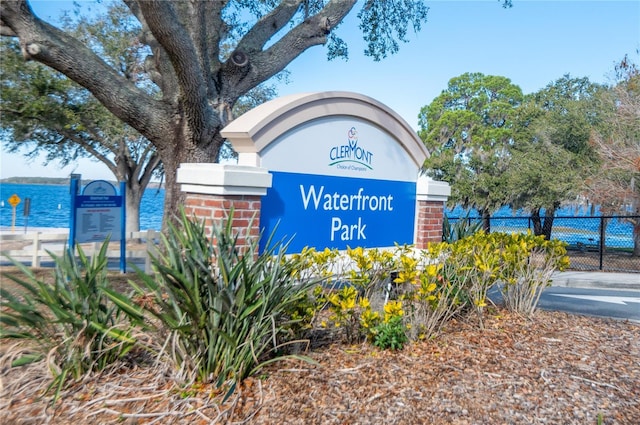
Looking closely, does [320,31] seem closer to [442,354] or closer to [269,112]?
[269,112]

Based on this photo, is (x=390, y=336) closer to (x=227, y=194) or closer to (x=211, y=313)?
(x=211, y=313)

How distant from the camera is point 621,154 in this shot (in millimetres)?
15469

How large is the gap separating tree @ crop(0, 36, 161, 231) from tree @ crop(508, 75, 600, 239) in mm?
15635

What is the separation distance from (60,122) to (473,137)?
723 inches

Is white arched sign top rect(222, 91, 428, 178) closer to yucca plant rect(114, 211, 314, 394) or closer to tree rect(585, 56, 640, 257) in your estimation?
yucca plant rect(114, 211, 314, 394)

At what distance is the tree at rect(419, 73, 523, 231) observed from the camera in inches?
891

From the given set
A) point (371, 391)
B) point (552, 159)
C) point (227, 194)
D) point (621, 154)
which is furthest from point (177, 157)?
point (552, 159)

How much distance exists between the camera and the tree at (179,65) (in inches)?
267

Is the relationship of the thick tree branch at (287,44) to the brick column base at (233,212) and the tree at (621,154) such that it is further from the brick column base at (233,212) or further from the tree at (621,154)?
the tree at (621,154)

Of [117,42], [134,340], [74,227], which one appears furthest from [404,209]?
[117,42]

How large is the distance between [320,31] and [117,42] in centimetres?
941

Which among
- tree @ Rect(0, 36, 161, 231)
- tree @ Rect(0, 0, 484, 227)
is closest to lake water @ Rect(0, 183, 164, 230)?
tree @ Rect(0, 36, 161, 231)

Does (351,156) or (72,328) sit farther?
(351,156)

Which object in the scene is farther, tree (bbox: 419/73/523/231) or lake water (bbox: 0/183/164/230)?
lake water (bbox: 0/183/164/230)
